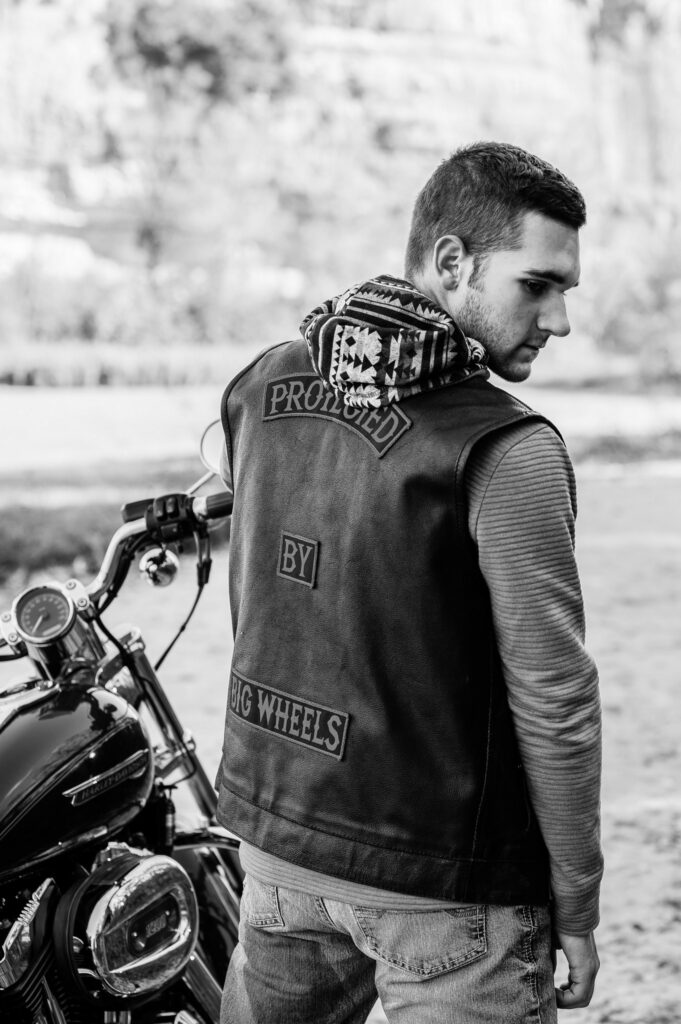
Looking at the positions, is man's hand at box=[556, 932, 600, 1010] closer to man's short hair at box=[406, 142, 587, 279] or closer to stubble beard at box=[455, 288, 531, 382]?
stubble beard at box=[455, 288, 531, 382]

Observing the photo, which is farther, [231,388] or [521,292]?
[231,388]

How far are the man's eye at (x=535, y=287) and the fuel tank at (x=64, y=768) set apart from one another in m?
0.90

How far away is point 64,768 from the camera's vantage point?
179 centimetres

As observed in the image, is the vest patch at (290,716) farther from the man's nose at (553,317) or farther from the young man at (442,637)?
the man's nose at (553,317)

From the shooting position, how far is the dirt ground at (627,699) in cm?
335

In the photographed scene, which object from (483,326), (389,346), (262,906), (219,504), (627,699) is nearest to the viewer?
(389,346)

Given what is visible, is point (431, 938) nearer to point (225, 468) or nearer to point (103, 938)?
point (103, 938)

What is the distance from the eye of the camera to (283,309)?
22.7 m

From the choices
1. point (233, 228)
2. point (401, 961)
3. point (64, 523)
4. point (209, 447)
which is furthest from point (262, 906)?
point (233, 228)

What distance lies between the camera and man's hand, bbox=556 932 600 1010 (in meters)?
1.56

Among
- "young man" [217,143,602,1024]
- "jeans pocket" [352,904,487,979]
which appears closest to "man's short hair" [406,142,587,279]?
"young man" [217,143,602,1024]

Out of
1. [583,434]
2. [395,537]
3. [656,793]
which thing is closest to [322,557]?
[395,537]

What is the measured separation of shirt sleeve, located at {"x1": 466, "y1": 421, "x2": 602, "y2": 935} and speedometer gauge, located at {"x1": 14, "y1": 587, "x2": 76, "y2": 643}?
0.81 metres

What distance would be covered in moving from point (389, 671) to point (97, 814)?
0.60 m
